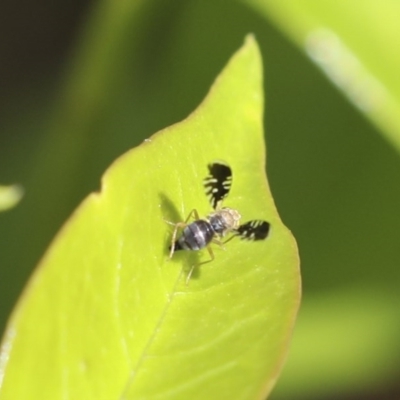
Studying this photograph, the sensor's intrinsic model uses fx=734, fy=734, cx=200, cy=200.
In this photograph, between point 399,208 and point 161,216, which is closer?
point 161,216

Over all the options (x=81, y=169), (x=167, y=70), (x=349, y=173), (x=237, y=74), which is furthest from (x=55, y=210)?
(x=237, y=74)

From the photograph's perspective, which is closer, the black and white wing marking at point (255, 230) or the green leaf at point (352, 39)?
the black and white wing marking at point (255, 230)

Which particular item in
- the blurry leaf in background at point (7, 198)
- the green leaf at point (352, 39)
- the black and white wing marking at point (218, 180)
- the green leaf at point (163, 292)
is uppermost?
the green leaf at point (352, 39)

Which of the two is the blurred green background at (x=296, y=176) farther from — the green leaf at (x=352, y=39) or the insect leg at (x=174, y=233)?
the insect leg at (x=174, y=233)

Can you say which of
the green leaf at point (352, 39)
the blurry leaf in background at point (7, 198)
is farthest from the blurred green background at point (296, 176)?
the blurry leaf in background at point (7, 198)

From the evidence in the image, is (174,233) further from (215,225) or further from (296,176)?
(296,176)

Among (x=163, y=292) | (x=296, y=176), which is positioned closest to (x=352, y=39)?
(x=296, y=176)

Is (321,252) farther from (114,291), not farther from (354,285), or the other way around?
(114,291)
